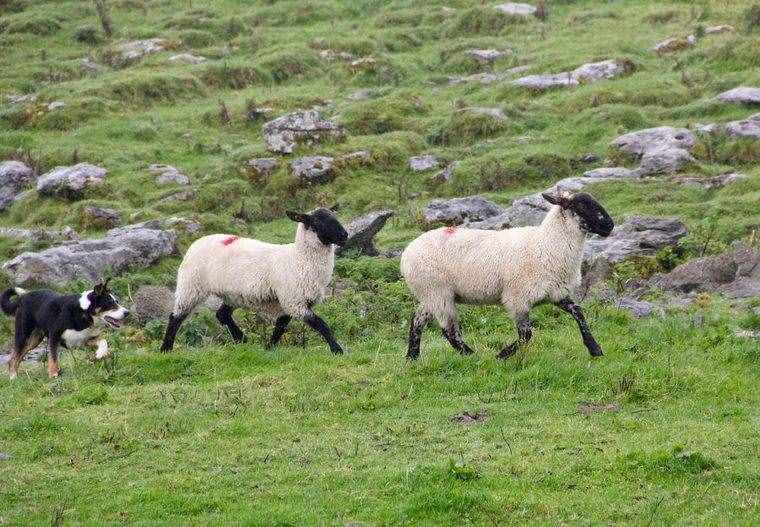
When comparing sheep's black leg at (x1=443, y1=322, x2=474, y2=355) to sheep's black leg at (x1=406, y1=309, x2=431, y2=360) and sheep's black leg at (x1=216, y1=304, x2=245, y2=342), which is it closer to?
sheep's black leg at (x1=406, y1=309, x2=431, y2=360)

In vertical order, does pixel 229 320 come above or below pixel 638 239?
above

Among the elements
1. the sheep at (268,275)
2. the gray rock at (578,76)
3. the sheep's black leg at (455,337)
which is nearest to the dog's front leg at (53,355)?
the sheep at (268,275)

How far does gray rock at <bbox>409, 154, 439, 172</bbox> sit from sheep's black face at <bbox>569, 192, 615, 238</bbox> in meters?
14.9

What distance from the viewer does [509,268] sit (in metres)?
15.2

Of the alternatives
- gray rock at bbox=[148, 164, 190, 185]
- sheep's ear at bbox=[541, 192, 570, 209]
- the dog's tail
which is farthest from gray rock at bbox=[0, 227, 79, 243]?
sheep's ear at bbox=[541, 192, 570, 209]

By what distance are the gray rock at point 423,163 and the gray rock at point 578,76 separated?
21.2 ft

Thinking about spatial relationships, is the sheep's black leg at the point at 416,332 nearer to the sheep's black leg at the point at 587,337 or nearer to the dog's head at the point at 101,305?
the sheep's black leg at the point at 587,337

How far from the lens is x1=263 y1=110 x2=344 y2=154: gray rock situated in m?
31.2

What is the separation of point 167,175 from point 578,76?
13.5m

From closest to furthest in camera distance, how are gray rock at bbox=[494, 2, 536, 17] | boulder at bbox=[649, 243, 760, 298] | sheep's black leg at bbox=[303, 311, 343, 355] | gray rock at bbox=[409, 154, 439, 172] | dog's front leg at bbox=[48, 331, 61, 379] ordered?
sheep's black leg at bbox=[303, 311, 343, 355] < dog's front leg at bbox=[48, 331, 61, 379] < boulder at bbox=[649, 243, 760, 298] < gray rock at bbox=[409, 154, 439, 172] < gray rock at bbox=[494, 2, 536, 17]

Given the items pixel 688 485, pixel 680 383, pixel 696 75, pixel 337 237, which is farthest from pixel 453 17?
pixel 688 485

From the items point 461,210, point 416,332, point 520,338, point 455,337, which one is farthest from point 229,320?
point 461,210

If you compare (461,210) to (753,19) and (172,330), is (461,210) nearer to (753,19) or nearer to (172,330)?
(172,330)

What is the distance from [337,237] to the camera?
1695cm
